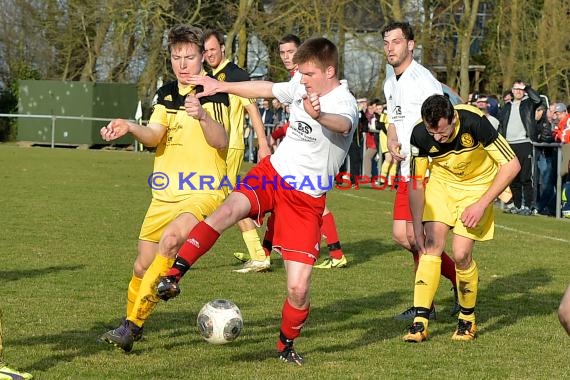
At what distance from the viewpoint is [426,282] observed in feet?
24.9

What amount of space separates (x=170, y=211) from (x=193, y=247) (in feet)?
2.26

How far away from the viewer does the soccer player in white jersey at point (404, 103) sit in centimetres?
841

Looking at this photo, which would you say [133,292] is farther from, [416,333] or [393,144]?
[393,144]

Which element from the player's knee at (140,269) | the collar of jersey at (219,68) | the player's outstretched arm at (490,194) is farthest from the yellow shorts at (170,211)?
the collar of jersey at (219,68)

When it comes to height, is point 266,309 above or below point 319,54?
below

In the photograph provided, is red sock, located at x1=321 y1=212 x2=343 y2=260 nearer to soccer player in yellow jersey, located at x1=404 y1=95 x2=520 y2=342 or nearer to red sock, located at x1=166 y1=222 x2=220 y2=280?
soccer player in yellow jersey, located at x1=404 y1=95 x2=520 y2=342

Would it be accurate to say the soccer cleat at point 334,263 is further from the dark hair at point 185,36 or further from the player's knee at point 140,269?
the dark hair at point 185,36

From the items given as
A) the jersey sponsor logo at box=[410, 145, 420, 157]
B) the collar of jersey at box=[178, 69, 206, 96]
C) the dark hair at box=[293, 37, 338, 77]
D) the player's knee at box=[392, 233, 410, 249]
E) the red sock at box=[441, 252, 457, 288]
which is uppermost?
the dark hair at box=[293, 37, 338, 77]

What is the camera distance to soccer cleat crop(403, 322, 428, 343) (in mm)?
7391

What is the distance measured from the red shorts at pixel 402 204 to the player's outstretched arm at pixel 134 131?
239 cm

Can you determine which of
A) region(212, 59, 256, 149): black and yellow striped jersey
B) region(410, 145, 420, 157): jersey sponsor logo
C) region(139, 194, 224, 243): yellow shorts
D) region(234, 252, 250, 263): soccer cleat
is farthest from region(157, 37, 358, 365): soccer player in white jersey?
region(234, 252, 250, 263): soccer cleat

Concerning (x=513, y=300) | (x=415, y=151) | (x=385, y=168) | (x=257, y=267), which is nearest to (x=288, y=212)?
(x=415, y=151)

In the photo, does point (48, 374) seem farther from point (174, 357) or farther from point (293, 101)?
point (293, 101)

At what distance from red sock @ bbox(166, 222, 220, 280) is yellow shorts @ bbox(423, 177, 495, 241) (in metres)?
2.00
